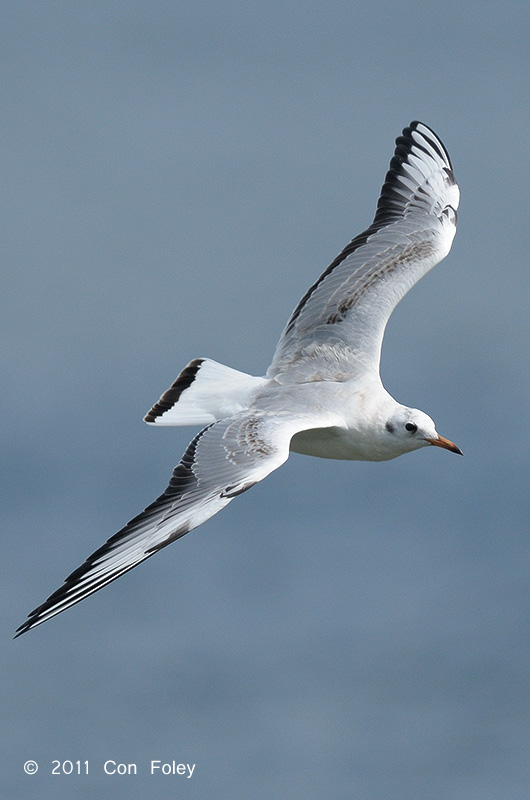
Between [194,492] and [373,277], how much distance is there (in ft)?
13.2

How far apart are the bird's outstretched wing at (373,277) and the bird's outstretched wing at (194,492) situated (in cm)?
156

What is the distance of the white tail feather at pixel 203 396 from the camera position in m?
12.9

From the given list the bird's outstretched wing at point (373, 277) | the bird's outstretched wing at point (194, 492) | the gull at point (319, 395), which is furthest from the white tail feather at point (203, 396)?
the bird's outstretched wing at point (194, 492)

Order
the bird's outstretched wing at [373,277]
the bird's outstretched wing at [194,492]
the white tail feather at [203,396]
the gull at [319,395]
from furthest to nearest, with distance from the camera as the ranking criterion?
the bird's outstretched wing at [373,277] < the white tail feather at [203,396] < the gull at [319,395] < the bird's outstretched wing at [194,492]

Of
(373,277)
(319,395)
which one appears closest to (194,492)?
(319,395)

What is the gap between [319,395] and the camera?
12914mm

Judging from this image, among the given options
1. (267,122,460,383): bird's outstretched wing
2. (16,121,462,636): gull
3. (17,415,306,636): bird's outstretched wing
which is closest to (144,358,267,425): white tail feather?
(16,121,462,636): gull

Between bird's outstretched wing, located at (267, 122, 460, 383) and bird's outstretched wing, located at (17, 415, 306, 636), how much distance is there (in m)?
1.56

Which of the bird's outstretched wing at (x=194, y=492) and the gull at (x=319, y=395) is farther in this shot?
the gull at (x=319, y=395)

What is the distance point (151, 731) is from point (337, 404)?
7917 cm

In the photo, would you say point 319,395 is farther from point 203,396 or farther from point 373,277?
point 373,277

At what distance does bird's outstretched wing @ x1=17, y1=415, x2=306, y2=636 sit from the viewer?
34.7 ft

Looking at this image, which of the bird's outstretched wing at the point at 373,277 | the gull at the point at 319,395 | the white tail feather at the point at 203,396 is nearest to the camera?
the gull at the point at 319,395

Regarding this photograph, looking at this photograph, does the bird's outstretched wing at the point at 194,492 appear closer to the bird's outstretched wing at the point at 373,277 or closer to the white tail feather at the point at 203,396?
the white tail feather at the point at 203,396
